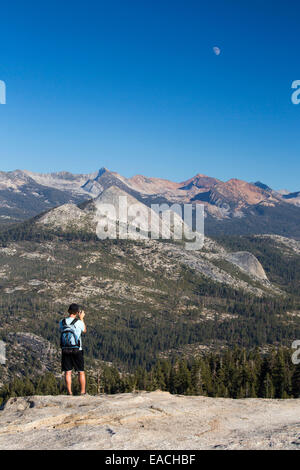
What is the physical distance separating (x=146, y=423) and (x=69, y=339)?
7879 millimetres

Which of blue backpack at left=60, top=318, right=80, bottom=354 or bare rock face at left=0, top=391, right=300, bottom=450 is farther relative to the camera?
blue backpack at left=60, top=318, right=80, bottom=354

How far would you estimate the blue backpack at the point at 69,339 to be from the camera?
93.3 feet

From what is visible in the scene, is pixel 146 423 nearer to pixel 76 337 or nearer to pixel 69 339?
pixel 76 337

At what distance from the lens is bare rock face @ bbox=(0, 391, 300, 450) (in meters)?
21.5

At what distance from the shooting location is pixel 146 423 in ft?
82.5

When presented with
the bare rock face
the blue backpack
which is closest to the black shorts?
the blue backpack

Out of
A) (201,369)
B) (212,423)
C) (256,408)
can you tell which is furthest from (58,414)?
(201,369)

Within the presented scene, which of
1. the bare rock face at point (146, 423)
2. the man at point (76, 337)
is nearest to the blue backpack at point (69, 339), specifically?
the man at point (76, 337)

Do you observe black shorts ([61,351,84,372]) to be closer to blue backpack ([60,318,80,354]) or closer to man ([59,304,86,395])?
man ([59,304,86,395])

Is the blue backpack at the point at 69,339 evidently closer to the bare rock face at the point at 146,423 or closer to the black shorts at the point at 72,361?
the black shorts at the point at 72,361

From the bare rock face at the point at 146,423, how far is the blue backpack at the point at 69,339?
407 cm

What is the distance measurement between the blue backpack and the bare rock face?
407 centimetres
